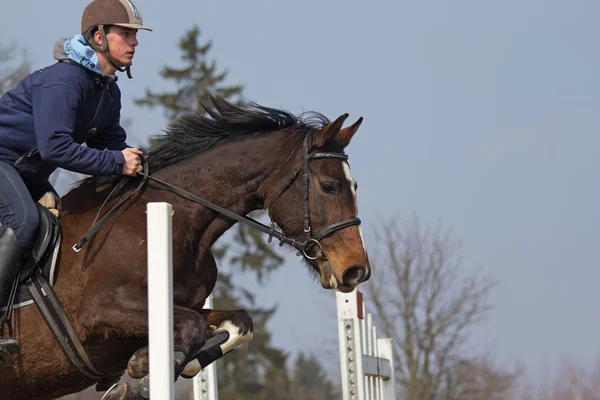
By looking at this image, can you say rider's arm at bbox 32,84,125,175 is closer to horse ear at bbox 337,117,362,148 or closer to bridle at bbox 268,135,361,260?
bridle at bbox 268,135,361,260

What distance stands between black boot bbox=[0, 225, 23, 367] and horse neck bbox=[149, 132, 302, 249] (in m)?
0.74

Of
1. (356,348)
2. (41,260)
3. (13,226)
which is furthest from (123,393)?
(356,348)

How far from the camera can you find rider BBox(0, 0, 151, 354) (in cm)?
443

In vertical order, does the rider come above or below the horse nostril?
above

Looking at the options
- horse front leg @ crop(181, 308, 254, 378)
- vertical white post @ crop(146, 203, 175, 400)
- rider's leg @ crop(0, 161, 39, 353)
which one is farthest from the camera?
horse front leg @ crop(181, 308, 254, 378)

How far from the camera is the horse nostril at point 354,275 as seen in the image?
4.36m

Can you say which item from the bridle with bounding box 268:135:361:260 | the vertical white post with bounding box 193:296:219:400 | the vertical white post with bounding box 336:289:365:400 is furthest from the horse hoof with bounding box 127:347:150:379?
the vertical white post with bounding box 336:289:365:400

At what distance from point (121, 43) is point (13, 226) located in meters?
1.11

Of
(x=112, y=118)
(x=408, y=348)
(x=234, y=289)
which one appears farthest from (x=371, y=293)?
(x=112, y=118)

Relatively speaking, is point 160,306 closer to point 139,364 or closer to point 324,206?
point 139,364

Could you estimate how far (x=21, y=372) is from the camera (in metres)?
4.50

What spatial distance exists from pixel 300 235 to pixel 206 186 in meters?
0.59

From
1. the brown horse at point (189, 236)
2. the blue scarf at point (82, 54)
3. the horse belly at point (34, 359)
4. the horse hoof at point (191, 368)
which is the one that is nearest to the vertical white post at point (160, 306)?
the brown horse at point (189, 236)

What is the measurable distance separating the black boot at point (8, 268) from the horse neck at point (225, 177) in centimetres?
74
